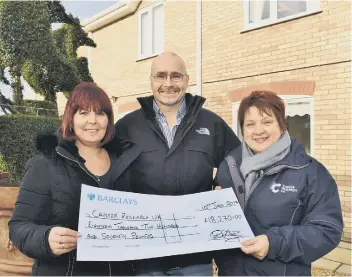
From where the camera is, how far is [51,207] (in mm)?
1788

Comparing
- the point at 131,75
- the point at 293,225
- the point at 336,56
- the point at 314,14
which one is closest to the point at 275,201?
the point at 293,225

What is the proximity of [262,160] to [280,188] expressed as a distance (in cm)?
17

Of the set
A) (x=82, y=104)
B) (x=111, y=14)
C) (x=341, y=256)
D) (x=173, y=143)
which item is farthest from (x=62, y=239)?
(x=111, y=14)

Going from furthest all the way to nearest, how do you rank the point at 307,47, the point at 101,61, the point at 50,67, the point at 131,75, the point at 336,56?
the point at 101,61 → the point at 131,75 → the point at 307,47 → the point at 336,56 → the point at 50,67

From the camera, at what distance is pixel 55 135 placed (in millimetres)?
1967

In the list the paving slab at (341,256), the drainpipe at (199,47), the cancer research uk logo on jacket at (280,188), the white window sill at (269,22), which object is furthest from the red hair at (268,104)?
the drainpipe at (199,47)

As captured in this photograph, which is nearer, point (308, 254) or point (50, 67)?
point (308, 254)

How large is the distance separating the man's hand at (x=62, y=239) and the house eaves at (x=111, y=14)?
9.74 metres

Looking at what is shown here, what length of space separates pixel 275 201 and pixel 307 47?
5.29m

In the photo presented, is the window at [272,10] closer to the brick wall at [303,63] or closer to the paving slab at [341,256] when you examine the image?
the brick wall at [303,63]

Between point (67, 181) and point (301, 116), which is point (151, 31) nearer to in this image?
point (301, 116)

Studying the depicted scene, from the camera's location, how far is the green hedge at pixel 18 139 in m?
4.19

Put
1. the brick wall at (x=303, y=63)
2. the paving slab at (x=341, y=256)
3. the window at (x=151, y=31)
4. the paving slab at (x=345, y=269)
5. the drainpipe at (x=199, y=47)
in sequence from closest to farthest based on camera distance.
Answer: the paving slab at (x=345, y=269), the paving slab at (x=341, y=256), the brick wall at (x=303, y=63), the drainpipe at (x=199, y=47), the window at (x=151, y=31)

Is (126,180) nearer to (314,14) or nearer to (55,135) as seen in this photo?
(55,135)
